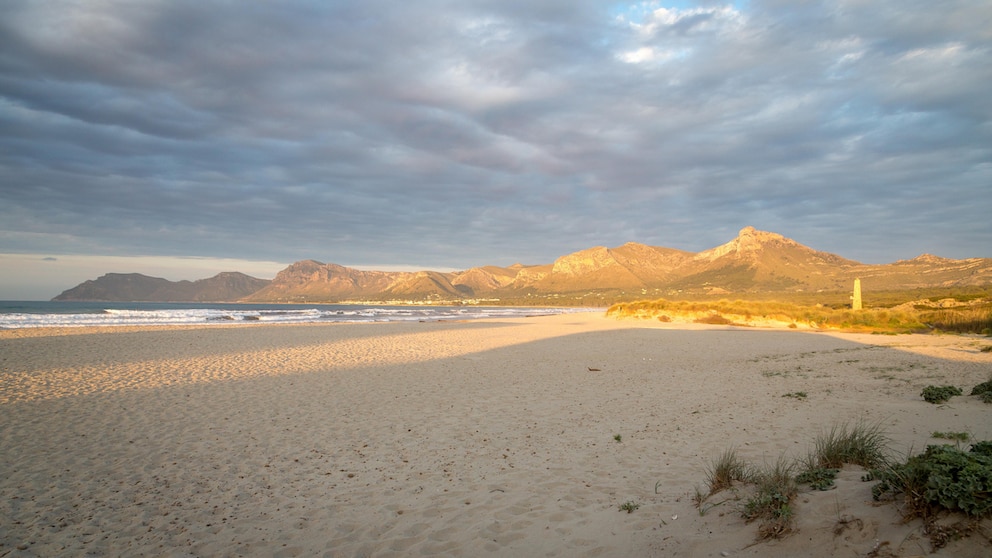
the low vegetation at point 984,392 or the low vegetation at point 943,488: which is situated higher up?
the low vegetation at point 943,488

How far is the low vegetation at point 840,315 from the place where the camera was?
25.2m

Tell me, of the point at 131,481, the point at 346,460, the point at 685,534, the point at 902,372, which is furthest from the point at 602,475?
the point at 902,372

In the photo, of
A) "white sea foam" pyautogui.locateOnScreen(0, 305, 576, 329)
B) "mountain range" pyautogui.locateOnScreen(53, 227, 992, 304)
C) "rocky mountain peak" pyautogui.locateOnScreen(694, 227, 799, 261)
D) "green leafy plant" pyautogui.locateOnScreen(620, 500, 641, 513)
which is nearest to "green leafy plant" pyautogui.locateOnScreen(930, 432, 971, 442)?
"green leafy plant" pyautogui.locateOnScreen(620, 500, 641, 513)

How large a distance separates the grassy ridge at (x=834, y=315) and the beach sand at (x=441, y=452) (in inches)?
577

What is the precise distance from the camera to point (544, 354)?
62.6 ft

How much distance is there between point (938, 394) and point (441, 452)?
8.72 meters

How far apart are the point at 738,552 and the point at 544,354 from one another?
51.8ft

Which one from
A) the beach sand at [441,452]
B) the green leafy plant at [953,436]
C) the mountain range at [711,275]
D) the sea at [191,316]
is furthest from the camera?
the mountain range at [711,275]

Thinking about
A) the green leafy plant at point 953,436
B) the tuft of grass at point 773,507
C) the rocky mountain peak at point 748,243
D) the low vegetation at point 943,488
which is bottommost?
the green leafy plant at point 953,436

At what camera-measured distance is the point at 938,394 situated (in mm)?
8211

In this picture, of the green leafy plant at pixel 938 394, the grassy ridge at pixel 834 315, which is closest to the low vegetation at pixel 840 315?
the grassy ridge at pixel 834 315

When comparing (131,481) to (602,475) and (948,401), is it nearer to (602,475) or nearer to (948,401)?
(602,475)

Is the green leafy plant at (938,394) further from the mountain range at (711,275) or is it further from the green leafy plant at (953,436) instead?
the mountain range at (711,275)

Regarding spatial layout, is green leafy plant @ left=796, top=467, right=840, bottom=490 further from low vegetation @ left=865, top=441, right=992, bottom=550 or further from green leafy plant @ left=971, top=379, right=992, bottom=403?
green leafy plant @ left=971, top=379, right=992, bottom=403
